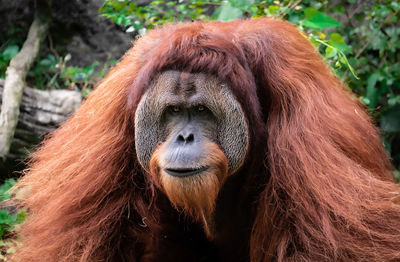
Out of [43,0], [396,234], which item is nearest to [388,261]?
[396,234]

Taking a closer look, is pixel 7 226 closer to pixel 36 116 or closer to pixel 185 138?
pixel 36 116

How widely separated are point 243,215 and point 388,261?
72 centimetres

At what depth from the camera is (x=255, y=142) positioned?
8.64 ft

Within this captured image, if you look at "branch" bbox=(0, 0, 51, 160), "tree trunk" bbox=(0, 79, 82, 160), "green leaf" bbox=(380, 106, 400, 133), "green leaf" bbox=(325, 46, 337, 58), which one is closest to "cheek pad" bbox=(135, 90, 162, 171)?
"green leaf" bbox=(325, 46, 337, 58)

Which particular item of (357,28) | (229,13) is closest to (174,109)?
(229,13)

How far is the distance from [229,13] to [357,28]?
1.40 m

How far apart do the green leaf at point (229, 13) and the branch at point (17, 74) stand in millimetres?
1590

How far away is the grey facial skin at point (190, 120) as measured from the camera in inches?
95.2

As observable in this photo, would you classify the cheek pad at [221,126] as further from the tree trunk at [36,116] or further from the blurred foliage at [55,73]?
the blurred foliage at [55,73]

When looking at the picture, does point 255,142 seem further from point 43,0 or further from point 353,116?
point 43,0

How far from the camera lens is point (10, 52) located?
16.7 feet

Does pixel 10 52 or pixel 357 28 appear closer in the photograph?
pixel 357 28

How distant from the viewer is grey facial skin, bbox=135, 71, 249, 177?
242cm

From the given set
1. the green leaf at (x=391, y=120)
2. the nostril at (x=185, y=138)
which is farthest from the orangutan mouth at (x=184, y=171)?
the green leaf at (x=391, y=120)
